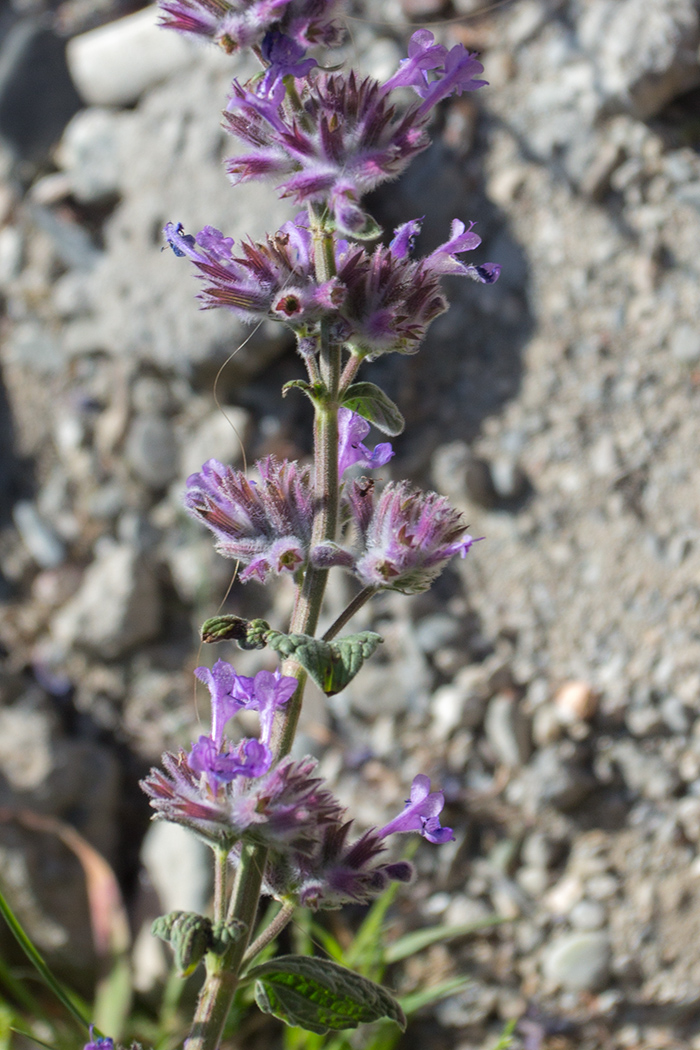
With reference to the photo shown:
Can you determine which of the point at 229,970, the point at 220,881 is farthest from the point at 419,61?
the point at 229,970

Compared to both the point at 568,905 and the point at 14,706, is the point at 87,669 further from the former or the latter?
the point at 568,905

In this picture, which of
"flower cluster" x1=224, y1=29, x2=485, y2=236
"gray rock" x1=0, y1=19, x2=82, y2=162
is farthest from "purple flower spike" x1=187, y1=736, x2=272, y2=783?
"gray rock" x1=0, y1=19, x2=82, y2=162

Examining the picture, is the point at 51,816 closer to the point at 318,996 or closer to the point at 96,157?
the point at 318,996

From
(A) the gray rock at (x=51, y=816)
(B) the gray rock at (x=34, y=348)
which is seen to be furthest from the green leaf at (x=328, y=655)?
(B) the gray rock at (x=34, y=348)

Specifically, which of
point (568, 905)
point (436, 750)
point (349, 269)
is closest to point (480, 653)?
point (436, 750)

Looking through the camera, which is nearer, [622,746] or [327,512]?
[327,512]

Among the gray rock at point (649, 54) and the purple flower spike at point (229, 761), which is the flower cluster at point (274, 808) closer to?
the purple flower spike at point (229, 761)
